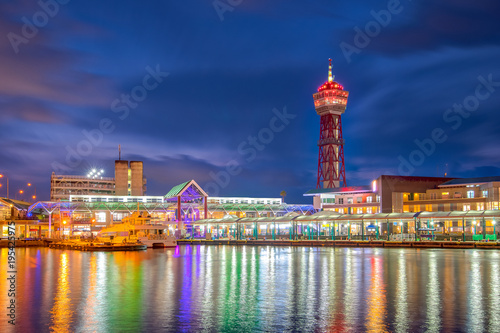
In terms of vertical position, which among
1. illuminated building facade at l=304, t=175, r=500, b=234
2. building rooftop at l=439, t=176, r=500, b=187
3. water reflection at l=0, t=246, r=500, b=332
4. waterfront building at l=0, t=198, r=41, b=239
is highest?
building rooftop at l=439, t=176, r=500, b=187

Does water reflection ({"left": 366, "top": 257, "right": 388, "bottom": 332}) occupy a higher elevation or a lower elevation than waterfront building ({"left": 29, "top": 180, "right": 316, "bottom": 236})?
lower

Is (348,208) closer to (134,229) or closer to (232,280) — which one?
(134,229)

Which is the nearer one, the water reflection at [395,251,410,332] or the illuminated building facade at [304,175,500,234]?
the water reflection at [395,251,410,332]

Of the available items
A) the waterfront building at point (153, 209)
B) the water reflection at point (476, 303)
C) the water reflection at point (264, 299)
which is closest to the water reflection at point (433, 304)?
the water reflection at point (264, 299)

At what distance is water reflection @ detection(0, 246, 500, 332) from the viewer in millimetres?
23266

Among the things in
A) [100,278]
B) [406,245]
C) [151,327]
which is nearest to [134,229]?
[406,245]

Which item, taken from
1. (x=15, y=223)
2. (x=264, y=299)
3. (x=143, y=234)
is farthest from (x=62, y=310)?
(x=15, y=223)

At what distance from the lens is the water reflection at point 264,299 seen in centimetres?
2327

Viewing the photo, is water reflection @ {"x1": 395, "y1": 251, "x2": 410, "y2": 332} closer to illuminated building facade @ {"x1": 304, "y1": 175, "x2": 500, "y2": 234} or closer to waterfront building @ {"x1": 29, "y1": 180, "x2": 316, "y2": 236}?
illuminated building facade @ {"x1": 304, "y1": 175, "x2": 500, "y2": 234}

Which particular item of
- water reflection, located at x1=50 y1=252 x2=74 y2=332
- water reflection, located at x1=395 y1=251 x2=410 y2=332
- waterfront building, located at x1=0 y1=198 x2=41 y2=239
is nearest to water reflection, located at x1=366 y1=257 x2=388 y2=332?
water reflection, located at x1=395 y1=251 x2=410 y2=332

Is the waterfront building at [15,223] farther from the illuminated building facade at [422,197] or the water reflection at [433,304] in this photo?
the water reflection at [433,304]

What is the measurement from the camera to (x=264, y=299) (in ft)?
98.1

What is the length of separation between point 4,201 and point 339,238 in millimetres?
83792

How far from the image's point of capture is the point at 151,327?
22750mm
